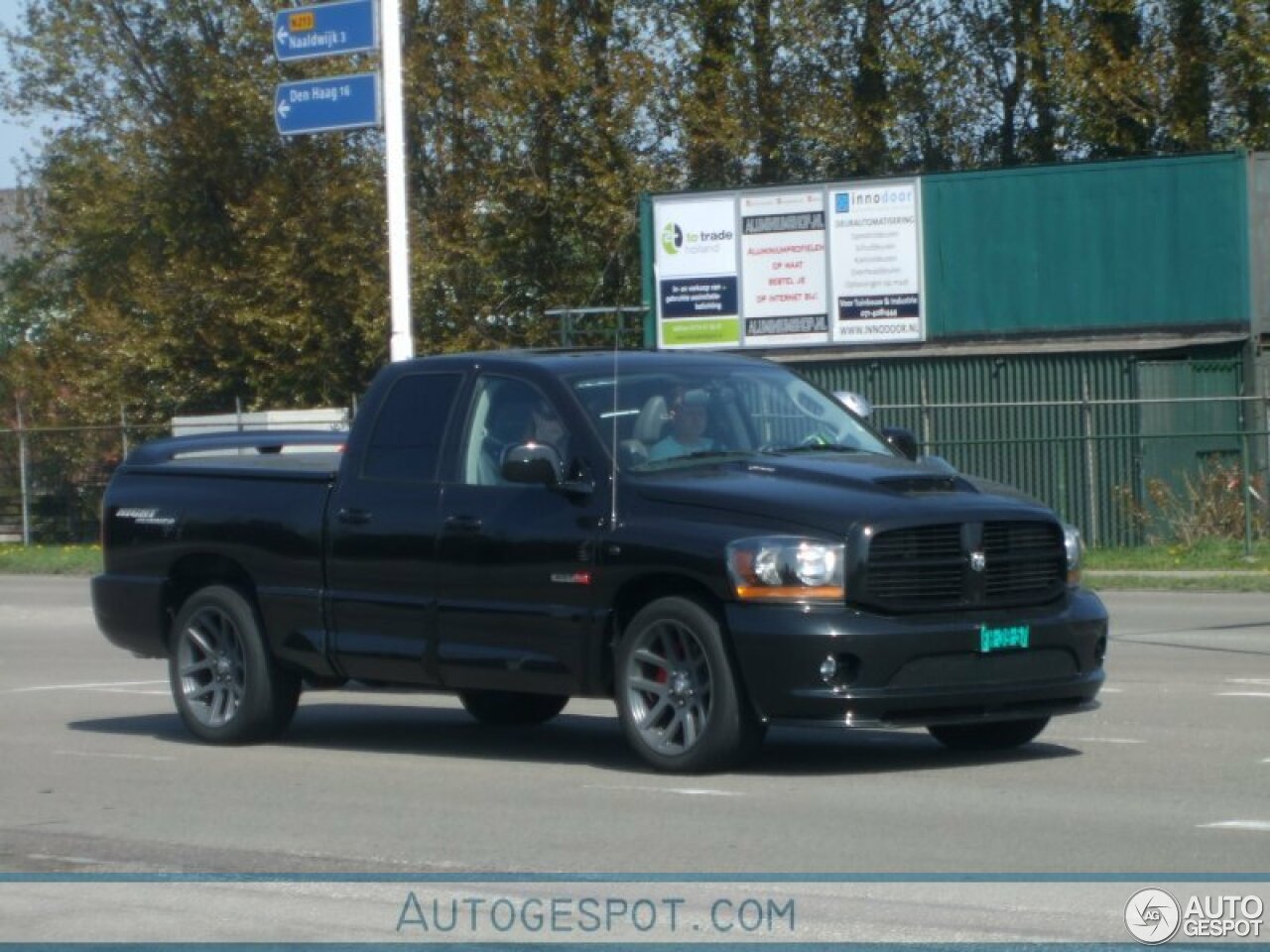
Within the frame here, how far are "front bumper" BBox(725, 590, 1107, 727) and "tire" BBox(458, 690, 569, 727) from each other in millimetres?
2887

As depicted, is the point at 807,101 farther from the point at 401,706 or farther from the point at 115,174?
the point at 401,706

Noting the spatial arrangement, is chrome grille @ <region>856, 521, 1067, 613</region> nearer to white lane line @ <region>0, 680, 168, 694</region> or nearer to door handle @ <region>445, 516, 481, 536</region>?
door handle @ <region>445, 516, 481, 536</region>

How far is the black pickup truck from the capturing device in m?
9.35

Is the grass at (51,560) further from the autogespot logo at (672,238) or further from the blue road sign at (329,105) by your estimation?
the blue road sign at (329,105)

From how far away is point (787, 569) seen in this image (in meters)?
9.28

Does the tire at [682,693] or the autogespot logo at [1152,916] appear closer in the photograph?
the autogespot logo at [1152,916]

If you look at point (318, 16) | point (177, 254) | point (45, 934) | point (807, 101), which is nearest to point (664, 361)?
point (45, 934)

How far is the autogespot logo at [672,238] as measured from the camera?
3497 cm

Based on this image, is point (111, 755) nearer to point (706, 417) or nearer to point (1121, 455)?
point (706, 417)

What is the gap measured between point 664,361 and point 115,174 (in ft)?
132

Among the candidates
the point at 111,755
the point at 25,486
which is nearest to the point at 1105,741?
the point at 111,755

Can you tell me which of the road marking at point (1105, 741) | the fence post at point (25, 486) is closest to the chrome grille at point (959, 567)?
Answer: the road marking at point (1105, 741)

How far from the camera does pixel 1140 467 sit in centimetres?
3083

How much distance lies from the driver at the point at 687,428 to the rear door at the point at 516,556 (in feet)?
1.09
